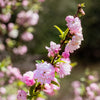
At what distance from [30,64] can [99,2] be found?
80.2 inches

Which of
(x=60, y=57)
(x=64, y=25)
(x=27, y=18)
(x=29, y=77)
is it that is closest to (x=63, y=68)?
(x=60, y=57)

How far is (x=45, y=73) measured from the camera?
834mm

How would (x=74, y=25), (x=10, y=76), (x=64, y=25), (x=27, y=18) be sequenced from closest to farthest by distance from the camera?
(x=74, y=25)
(x=10, y=76)
(x=27, y=18)
(x=64, y=25)

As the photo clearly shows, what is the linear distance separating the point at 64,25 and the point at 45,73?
3.01 meters

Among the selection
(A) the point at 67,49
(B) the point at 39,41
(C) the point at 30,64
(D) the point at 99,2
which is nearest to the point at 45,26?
(B) the point at 39,41

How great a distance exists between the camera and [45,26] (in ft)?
12.0

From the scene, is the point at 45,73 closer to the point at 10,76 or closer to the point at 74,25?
the point at 74,25

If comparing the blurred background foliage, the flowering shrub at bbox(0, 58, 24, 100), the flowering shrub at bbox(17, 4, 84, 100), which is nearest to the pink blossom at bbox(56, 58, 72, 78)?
the flowering shrub at bbox(17, 4, 84, 100)

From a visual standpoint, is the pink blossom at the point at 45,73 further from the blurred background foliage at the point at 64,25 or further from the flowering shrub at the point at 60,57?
the blurred background foliage at the point at 64,25

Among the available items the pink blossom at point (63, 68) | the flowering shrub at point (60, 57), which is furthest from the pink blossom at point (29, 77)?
the pink blossom at point (63, 68)

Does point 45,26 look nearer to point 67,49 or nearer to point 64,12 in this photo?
point 64,12

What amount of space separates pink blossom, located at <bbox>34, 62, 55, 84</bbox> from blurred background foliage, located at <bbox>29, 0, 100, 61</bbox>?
2.76 metres

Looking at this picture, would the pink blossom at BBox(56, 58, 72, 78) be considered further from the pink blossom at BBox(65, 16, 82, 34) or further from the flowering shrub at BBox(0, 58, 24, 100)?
the flowering shrub at BBox(0, 58, 24, 100)

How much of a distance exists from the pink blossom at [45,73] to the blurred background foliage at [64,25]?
2759mm
